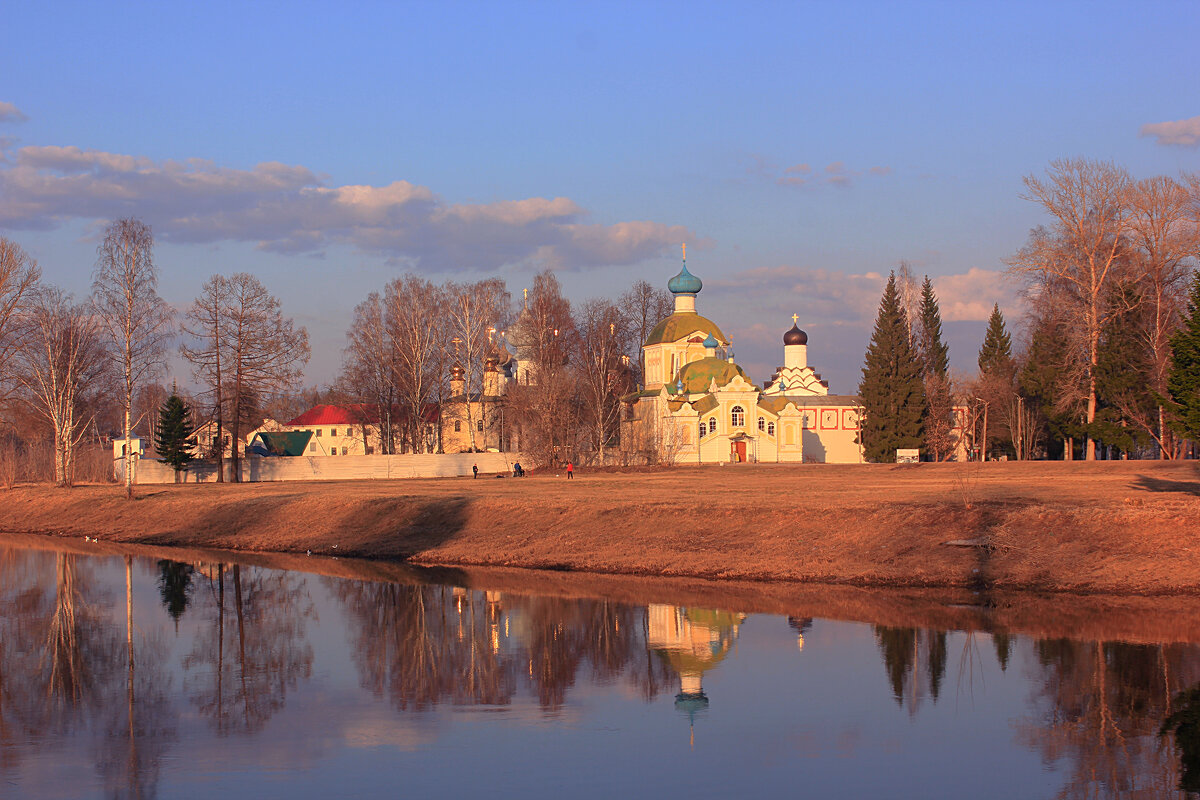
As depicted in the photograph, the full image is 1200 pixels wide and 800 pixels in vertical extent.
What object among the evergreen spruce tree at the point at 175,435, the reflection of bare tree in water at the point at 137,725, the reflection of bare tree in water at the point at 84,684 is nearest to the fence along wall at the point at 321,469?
the evergreen spruce tree at the point at 175,435

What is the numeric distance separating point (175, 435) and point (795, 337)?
1690 inches

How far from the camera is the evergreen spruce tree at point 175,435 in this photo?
5644 cm

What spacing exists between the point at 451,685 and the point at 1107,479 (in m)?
27.2

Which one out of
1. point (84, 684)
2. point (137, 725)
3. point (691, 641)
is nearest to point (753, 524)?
point (691, 641)

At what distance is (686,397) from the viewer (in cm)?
6588

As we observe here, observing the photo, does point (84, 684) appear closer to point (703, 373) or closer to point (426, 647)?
point (426, 647)

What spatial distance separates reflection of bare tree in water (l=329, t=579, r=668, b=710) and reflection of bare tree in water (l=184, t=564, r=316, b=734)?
101 cm

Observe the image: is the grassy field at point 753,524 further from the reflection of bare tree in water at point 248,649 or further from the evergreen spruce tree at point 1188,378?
the reflection of bare tree in water at point 248,649

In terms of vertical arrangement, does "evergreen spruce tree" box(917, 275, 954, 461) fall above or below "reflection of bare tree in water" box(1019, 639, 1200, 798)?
above

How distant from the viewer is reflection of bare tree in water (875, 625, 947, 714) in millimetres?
14457

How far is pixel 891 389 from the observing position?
61.0 meters

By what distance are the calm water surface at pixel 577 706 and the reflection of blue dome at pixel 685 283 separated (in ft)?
175

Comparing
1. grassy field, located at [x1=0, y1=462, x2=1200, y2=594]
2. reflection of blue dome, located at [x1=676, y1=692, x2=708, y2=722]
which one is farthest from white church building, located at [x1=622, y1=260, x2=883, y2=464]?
reflection of blue dome, located at [x1=676, y1=692, x2=708, y2=722]

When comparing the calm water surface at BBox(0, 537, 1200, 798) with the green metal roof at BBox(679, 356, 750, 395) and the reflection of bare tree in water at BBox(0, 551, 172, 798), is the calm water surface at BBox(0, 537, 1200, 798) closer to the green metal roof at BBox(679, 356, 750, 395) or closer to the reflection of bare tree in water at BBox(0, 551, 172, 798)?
the reflection of bare tree in water at BBox(0, 551, 172, 798)
